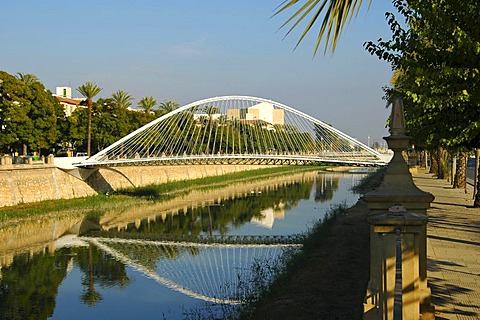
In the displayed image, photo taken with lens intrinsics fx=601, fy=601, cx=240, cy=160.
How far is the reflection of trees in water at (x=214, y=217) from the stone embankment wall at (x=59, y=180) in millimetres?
7511

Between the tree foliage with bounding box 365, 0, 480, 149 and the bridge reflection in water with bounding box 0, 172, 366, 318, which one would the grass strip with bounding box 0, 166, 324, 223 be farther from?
the tree foliage with bounding box 365, 0, 480, 149

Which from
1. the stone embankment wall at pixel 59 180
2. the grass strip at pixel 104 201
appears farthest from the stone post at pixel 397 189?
the stone embankment wall at pixel 59 180

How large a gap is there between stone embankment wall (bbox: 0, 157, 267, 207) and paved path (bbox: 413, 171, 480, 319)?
2238 centimetres

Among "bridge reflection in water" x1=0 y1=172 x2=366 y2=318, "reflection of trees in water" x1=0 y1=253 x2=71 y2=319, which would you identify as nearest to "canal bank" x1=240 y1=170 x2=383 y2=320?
"bridge reflection in water" x1=0 y1=172 x2=366 y2=318

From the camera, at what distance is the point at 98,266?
2086cm

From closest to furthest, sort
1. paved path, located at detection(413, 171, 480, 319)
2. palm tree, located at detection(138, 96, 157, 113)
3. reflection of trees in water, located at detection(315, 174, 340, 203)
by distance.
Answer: paved path, located at detection(413, 171, 480, 319)
reflection of trees in water, located at detection(315, 174, 340, 203)
palm tree, located at detection(138, 96, 157, 113)

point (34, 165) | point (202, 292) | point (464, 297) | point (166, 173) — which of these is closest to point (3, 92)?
point (34, 165)

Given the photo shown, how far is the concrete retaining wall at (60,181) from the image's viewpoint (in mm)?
33094

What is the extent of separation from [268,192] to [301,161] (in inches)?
562

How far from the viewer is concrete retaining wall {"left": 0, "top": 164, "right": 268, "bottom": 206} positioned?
33.1m

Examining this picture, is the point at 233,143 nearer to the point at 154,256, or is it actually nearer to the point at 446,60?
the point at 154,256

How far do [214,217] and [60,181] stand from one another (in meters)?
11.2

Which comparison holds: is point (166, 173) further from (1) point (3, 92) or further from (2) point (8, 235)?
(2) point (8, 235)

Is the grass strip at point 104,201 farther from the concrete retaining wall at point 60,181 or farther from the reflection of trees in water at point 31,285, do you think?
the reflection of trees in water at point 31,285
